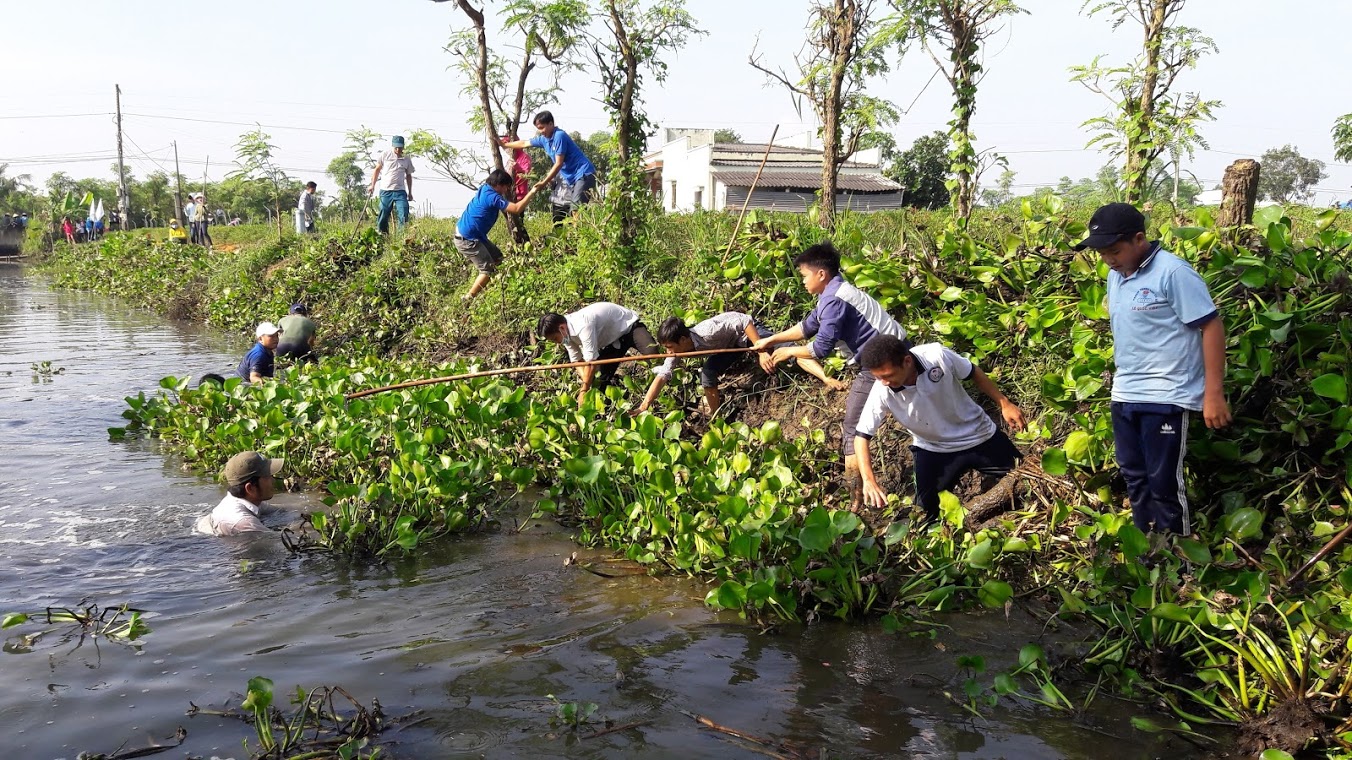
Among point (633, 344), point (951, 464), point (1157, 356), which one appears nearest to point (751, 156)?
point (633, 344)

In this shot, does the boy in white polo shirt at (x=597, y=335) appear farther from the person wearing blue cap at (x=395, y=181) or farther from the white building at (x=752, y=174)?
the white building at (x=752, y=174)

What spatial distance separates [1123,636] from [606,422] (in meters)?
3.46

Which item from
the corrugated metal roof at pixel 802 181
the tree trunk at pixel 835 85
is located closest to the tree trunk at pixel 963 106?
the tree trunk at pixel 835 85

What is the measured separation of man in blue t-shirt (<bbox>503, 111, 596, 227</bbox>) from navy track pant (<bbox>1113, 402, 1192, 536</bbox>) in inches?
292

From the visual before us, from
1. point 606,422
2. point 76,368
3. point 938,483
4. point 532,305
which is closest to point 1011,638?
point 938,483

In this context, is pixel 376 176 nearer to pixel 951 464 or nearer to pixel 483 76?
pixel 483 76

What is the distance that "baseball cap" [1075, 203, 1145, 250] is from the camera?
12.4ft

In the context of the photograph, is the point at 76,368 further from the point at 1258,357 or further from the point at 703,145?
the point at 703,145

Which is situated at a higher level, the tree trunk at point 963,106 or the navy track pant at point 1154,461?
the tree trunk at point 963,106

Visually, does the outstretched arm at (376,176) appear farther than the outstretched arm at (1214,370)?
Yes

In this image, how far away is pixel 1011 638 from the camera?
4.14 metres

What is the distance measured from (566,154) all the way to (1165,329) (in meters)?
7.86

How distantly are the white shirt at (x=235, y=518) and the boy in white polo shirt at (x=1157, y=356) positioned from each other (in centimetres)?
448

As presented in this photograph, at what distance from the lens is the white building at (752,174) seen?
32562 millimetres
